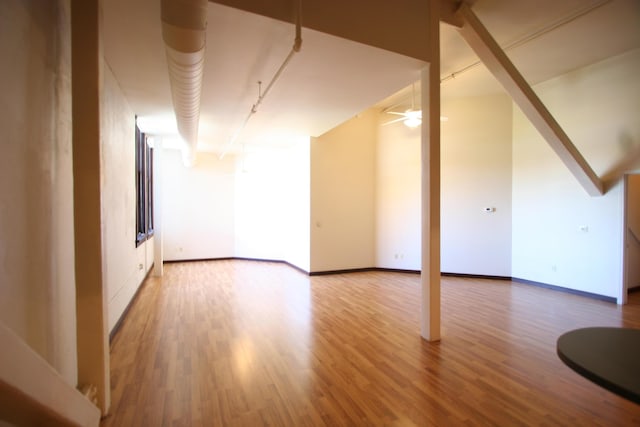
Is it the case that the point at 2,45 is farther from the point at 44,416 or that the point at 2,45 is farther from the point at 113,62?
the point at 113,62

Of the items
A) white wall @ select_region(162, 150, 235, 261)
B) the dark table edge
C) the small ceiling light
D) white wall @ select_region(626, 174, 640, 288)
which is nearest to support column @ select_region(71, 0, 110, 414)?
the dark table edge

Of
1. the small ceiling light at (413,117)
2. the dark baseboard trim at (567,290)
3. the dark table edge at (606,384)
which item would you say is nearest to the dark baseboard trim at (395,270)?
the dark baseboard trim at (567,290)

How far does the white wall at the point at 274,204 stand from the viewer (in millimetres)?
7271

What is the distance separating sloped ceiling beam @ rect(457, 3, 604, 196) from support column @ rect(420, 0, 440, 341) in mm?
479

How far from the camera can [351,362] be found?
2.84 m

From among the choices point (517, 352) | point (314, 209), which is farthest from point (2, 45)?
point (314, 209)

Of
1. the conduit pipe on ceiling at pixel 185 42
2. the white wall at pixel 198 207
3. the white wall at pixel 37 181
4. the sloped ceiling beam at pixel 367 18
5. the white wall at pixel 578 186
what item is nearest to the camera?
the white wall at pixel 37 181

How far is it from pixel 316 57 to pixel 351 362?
10.3 ft

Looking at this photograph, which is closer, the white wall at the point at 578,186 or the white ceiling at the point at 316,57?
the white ceiling at the point at 316,57

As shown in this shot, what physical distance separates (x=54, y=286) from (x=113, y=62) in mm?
2569

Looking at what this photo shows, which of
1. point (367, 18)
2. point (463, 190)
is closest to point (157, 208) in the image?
point (367, 18)

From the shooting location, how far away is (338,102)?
14.3ft

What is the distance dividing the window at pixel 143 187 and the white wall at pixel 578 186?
7695 millimetres

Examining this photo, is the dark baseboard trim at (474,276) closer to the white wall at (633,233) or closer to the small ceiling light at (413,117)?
the white wall at (633,233)
